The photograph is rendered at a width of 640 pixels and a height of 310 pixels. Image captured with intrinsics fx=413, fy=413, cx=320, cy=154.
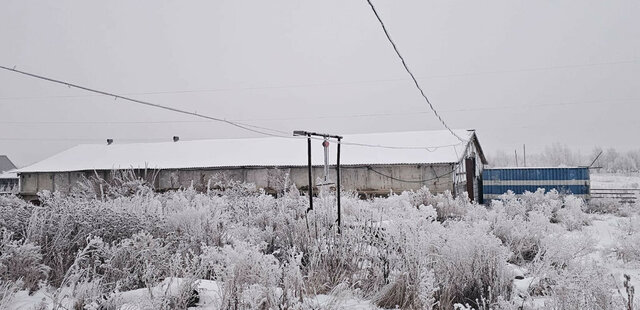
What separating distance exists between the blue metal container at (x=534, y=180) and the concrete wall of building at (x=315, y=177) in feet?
18.3

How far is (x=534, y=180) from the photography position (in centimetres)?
2339

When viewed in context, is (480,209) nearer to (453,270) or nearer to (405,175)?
(453,270)

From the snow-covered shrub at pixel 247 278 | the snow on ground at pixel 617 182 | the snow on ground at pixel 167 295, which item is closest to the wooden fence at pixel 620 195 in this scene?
the snow on ground at pixel 617 182

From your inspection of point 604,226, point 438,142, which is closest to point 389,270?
point 604,226

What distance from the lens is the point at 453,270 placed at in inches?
166

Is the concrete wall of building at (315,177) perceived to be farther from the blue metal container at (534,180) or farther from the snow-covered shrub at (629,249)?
the snow-covered shrub at (629,249)

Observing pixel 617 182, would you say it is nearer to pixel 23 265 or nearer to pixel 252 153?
pixel 252 153

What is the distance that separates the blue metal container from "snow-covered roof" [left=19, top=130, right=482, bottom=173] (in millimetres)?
2908

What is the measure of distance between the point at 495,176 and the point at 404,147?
6.15 m

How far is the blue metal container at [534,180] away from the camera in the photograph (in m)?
22.6

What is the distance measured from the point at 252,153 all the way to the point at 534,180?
16.3 m

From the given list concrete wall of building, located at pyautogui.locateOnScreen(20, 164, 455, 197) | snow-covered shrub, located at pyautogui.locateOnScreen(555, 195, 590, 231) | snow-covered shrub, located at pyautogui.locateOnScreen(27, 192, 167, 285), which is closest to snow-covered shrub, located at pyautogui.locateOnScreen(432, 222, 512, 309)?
snow-covered shrub, located at pyautogui.locateOnScreen(27, 192, 167, 285)

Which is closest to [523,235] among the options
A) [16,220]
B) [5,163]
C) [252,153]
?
[16,220]

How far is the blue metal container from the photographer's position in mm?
22641
